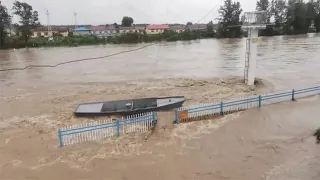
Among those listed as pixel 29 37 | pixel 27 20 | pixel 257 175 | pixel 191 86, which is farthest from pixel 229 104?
pixel 27 20

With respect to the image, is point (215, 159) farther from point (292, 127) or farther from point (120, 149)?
point (292, 127)

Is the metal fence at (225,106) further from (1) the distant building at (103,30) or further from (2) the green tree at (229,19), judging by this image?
(1) the distant building at (103,30)

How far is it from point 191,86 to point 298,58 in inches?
668

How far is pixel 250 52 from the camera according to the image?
55.1 ft

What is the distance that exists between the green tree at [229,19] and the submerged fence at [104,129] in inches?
2387

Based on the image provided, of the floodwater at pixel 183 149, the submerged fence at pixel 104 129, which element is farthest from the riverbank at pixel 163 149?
the submerged fence at pixel 104 129

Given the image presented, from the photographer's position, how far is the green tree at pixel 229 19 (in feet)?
222

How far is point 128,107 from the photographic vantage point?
1284 cm

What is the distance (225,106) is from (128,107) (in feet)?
13.6

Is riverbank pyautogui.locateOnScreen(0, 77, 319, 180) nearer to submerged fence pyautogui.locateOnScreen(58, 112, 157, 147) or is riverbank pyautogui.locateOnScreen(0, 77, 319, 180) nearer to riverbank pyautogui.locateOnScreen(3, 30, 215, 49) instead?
submerged fence pyautogui.locateOnScreen(58, 112, 157, 147)

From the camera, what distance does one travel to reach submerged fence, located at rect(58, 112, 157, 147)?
32.2 feet

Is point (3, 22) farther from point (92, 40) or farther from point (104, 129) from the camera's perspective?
point (104, 129)

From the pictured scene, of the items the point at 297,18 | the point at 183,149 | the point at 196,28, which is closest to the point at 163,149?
the point at 183,149

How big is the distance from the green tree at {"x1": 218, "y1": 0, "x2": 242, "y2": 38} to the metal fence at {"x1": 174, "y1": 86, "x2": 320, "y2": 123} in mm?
55230
